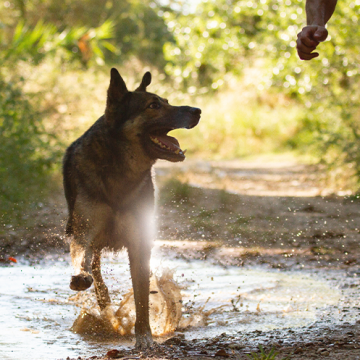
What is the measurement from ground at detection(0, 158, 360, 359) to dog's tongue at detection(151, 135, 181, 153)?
1.32 m

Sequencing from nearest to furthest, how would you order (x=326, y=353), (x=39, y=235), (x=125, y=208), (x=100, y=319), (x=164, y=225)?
(x=326, y=353) < (x=125, y=208) < (x=100, y=319) < (x=39, y=235) < (x=164, y=225)

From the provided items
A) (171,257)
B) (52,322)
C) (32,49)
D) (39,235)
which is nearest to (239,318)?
(52,322)

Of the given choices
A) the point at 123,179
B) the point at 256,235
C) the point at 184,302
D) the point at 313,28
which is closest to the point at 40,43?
the point at 256,235

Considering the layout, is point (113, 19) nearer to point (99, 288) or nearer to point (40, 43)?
point (40, 43)

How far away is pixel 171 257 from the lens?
6258mm

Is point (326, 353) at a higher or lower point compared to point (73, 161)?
lower

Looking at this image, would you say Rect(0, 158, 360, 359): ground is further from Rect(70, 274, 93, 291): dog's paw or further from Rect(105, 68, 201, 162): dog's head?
Rect(105, 68, 201, 162): dog's head

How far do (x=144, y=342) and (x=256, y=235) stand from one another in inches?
147

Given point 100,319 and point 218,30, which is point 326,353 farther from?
point 218,30

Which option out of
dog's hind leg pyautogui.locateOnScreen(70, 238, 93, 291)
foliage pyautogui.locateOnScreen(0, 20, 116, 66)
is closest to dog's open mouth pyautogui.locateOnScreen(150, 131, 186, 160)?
dog's hind leg pyautogui.locateOnScreen(70, 238, 93, 291)

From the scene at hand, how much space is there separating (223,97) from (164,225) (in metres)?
13.7

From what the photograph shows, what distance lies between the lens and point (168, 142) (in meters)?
3.99

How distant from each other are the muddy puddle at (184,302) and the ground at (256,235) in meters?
0.28

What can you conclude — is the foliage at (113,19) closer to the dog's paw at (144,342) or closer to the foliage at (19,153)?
the foliage at (19,153)
